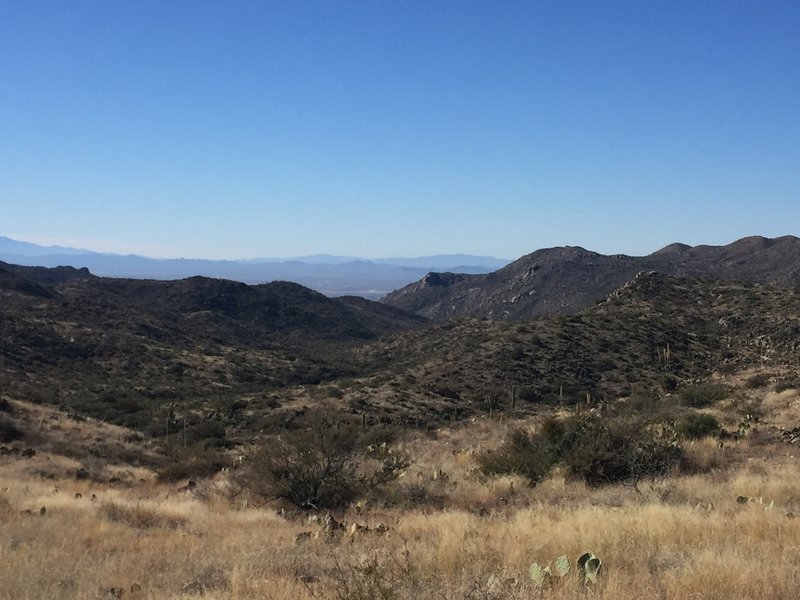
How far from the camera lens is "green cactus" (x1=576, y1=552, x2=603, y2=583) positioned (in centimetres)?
512

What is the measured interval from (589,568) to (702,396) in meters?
19.3

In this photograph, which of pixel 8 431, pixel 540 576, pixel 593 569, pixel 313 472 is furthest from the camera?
pixel 8 431

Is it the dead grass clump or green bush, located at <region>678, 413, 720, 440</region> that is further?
green bush, located at <region>678, 413, 720, 440</region>

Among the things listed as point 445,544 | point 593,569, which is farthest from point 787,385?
point 593,569

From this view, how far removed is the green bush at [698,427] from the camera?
15.3 m

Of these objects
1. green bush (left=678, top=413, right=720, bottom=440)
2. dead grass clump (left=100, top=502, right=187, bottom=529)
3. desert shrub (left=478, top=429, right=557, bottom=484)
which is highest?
green bush (left=678, top=413, right=720, bottom=440)

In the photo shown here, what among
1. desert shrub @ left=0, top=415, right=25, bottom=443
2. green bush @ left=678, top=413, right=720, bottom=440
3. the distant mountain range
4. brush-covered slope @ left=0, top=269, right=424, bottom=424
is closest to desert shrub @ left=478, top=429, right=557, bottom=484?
green bush @ left=678, top=413, right=720, bottom=440

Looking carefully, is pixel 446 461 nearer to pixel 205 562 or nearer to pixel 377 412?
pixel 205 562

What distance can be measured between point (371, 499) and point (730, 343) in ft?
112

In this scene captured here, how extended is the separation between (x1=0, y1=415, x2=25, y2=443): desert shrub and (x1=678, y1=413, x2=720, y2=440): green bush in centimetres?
2402

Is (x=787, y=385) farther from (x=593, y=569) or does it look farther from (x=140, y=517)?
(x=140, y=517)

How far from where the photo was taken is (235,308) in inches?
3666

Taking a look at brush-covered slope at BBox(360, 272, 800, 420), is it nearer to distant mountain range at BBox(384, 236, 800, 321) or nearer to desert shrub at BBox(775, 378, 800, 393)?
desert shrub at BBox(775, 378, 800, 393)

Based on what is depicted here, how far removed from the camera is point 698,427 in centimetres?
1552
